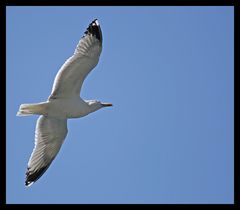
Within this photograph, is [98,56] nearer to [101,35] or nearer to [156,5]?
[101,35]

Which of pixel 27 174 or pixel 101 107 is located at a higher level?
pixel 101 107

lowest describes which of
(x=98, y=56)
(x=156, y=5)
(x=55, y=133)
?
(x=55, y=133)

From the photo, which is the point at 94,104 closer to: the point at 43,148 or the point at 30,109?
the point at 30,109

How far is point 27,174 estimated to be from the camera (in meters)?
8.91

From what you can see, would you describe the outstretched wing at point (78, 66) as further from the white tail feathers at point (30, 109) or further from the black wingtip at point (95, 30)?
the white tail feathers at point (30, 109)

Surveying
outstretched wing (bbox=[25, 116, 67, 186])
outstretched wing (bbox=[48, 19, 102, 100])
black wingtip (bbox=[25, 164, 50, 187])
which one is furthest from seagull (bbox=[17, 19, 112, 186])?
black wingtip (bbox=[25, 164, 50, 187])

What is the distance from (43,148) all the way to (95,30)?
2069 millimetres

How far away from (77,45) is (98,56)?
35 cm

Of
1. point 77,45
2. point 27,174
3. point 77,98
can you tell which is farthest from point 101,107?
point 27,174

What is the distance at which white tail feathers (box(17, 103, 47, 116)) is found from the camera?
8055 mm

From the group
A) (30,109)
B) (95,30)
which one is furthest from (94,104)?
(95,30)

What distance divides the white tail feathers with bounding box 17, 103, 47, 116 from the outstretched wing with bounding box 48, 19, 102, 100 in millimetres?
199

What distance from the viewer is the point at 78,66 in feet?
26.5

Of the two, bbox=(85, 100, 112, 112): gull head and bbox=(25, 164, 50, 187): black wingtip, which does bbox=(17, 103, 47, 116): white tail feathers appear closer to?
bbox=(85, 100, 112, 112): gull head
